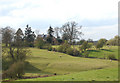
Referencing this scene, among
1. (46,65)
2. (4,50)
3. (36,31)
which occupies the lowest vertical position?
(46,65)

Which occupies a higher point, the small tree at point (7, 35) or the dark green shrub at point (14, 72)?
the small tree at point (7, 35)

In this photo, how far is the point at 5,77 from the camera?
2052cm

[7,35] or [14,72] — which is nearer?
[14,72]

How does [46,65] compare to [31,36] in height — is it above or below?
below

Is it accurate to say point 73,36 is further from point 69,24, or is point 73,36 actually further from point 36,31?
point 36,31

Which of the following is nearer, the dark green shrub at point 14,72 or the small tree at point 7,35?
the dark green shrub at point 14,72

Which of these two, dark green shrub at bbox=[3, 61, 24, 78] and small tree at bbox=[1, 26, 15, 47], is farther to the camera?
small tree at bbox=[1, 26, 15, 47]

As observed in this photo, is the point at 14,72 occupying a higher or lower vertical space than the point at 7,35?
lower

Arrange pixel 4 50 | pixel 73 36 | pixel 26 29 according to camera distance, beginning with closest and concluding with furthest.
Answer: pixel 4 50 < pixel 73 36 < pixel 26 29

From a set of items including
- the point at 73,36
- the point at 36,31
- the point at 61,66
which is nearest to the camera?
the point at 61,66

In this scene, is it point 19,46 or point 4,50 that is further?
point 19,46

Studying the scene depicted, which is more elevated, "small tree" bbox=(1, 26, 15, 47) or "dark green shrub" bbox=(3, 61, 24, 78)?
"small tree" bbox=(1, 26, 15, 47)

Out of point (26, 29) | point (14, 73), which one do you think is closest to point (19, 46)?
point (14, 73)

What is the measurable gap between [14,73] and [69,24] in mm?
55559
